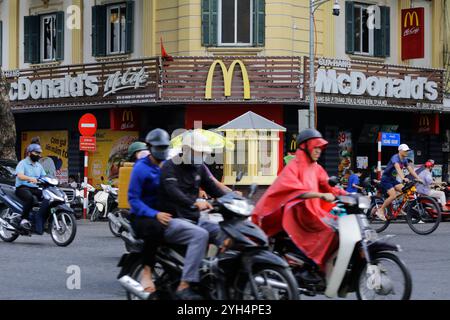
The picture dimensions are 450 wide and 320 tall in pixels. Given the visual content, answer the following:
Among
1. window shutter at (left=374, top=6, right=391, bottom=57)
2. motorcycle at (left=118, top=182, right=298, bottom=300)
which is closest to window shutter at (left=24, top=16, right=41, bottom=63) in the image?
window shutter at (left=374, top=6, right=391, bottom=57)

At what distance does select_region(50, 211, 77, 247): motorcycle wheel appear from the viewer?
1683 centimetres

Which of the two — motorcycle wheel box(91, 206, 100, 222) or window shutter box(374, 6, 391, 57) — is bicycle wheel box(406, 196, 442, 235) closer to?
motorcycle wheel box(91, 206, 100, 222)

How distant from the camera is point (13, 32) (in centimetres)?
3512

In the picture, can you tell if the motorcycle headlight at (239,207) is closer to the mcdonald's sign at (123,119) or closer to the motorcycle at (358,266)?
the motorcycle at (358,266)

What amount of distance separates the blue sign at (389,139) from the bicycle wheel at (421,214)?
10.8 meters

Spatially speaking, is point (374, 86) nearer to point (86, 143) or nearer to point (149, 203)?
point (86, 143)

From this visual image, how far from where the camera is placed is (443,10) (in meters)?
33.1

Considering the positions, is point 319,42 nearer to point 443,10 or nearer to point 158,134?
point 443,10

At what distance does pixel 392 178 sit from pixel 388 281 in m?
11.6

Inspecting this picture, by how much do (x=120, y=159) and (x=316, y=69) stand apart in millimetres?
7343

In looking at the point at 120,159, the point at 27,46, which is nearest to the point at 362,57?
the point at 120,159

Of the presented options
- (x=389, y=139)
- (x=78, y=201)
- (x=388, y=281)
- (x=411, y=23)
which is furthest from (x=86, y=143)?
(x=388, y=281)

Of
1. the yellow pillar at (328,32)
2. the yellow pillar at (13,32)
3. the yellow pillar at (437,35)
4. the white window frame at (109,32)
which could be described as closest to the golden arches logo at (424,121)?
the yellow pillar at (437,35)

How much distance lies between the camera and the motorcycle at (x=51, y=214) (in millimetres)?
16891
